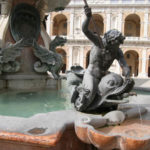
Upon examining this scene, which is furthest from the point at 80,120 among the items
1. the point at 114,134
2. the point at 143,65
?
→ the point at 143,65

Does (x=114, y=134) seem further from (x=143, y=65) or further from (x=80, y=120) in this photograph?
(x=143, y=65)

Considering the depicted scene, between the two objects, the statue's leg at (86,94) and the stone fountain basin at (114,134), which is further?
the statue's leg at (86,94)

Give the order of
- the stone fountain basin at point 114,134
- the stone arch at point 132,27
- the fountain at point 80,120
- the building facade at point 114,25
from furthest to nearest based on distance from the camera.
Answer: the stone arch at point 132,27 < the building facade at point 114,25 < the fountain at point 80,120 < the stone fountain basin at point 114,134

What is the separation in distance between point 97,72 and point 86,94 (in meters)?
0.42

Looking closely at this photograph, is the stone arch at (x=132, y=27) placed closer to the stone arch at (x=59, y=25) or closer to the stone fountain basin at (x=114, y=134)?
the stone arch at (x=59, y=25)

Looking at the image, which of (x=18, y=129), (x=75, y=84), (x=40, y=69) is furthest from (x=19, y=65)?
(x=18, y=129)

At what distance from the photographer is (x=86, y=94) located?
2.24 meters

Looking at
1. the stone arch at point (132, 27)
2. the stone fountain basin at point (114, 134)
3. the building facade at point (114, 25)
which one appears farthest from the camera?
the stone arch at point (132, 27)

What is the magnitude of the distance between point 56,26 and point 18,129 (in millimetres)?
30611

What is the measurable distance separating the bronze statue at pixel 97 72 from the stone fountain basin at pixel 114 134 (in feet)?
1.47

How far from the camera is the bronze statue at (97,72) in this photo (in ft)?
7.43

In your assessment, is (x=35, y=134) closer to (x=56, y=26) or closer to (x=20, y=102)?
(x=20, y=102)

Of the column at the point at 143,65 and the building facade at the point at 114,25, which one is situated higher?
the building facade at the point at 114,25

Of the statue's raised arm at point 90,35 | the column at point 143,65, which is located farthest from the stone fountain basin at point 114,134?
the column at point 143,65
